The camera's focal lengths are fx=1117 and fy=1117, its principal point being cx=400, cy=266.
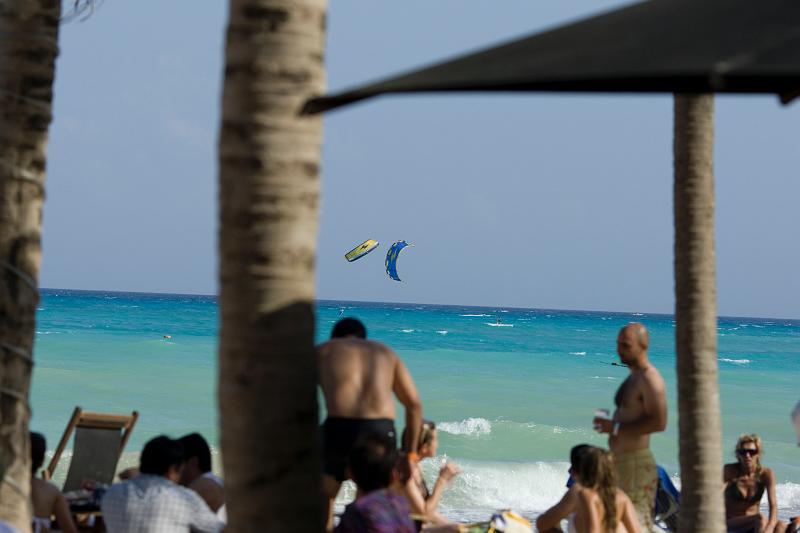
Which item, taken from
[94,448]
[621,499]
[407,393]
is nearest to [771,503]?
[621,499]

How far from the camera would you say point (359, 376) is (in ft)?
17.4

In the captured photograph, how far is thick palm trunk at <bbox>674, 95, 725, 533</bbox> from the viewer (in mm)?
5422

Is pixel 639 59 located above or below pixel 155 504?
above

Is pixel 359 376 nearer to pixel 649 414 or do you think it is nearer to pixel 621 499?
pixel 621 499

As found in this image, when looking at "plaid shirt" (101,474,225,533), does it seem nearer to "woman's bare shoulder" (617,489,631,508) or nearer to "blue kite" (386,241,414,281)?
"woman's bare shoulder" (617,489,631,508)

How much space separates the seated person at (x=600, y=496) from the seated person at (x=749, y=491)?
2.65 m

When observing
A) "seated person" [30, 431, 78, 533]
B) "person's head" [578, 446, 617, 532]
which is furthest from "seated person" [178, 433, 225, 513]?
"person's head" [578, 446, 617, 532]

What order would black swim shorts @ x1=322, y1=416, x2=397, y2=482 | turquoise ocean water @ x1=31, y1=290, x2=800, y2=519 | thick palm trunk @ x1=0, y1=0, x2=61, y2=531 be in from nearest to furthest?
thick palm trunk @ x1=0, y1=0, x2=61, y2=531 < black swim shorts @ x1=322, y1=416, x2=397, y2=482 < turquoise ocean water @ x1=31, y1=290, x2=800, y2=519

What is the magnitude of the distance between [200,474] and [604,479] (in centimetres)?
222

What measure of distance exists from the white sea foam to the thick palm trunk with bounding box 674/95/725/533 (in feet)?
48.6

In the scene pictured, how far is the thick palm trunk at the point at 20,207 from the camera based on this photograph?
411cm

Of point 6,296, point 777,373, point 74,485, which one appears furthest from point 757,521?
point 777,373

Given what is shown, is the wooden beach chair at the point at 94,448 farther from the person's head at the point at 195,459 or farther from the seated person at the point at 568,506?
the seated person at the point at 568,506

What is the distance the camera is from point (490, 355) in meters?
43.2
